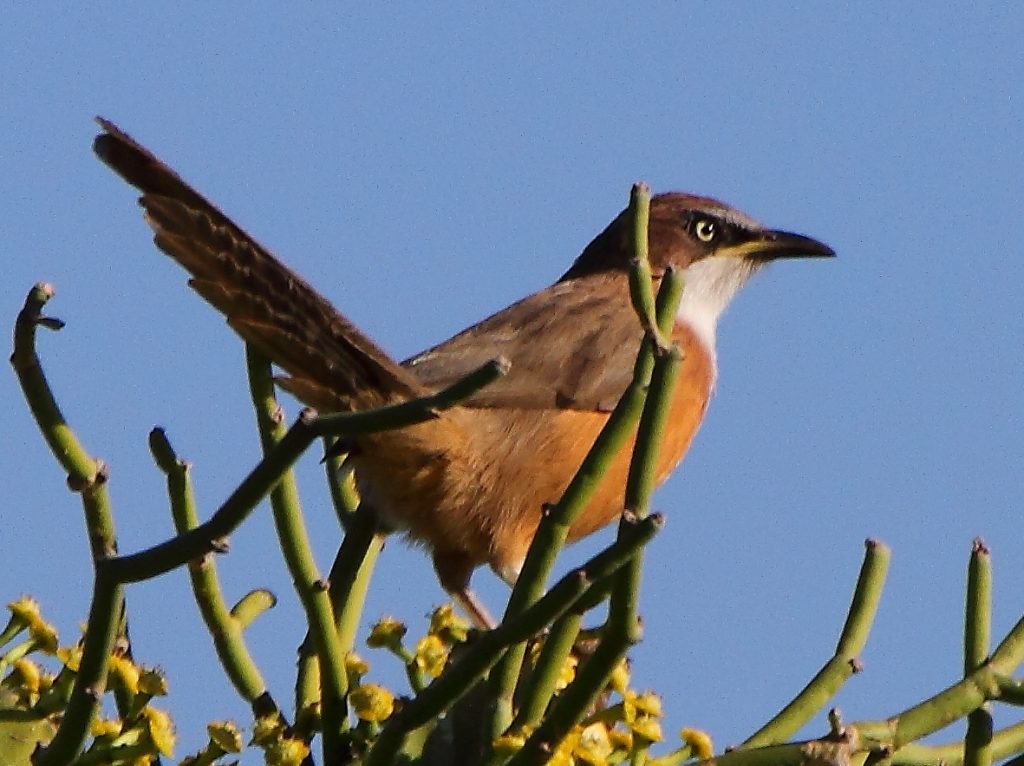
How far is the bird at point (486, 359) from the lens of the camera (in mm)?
3871

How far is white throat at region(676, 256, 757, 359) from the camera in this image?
7.00 metres

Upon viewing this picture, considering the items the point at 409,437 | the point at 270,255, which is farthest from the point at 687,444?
the point at 270,255

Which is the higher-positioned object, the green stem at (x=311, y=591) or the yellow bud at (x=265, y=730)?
the green stem at (x=311, y=591)

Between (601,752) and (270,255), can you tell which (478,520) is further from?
(601,752)

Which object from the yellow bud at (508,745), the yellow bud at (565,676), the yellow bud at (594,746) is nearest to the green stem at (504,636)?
the yellow bud at (508,745)

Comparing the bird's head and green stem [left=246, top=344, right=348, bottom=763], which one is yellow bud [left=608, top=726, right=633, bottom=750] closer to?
green stem [left=246, top=344, right=348, bottom=763]

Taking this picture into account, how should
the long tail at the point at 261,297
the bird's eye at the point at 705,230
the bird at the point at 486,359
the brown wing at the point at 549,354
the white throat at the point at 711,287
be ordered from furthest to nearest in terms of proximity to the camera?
the bird's eye at the point at 705,230
the white throat at the point at 711,287
the brown wing at the point at 549,354
the bird at the point at 486,359
the long tail at the point at 261,297

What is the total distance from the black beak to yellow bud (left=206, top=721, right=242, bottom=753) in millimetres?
5147

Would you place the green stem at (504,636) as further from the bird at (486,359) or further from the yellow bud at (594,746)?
the bird at (486,359)

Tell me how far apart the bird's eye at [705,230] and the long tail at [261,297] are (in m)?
2.75

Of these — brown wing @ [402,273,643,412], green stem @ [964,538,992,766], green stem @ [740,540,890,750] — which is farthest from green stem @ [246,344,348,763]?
brown wing @ [402,273,643,412]

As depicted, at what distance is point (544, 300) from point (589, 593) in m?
4.66

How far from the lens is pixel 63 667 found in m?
2.50

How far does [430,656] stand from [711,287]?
4728mm
